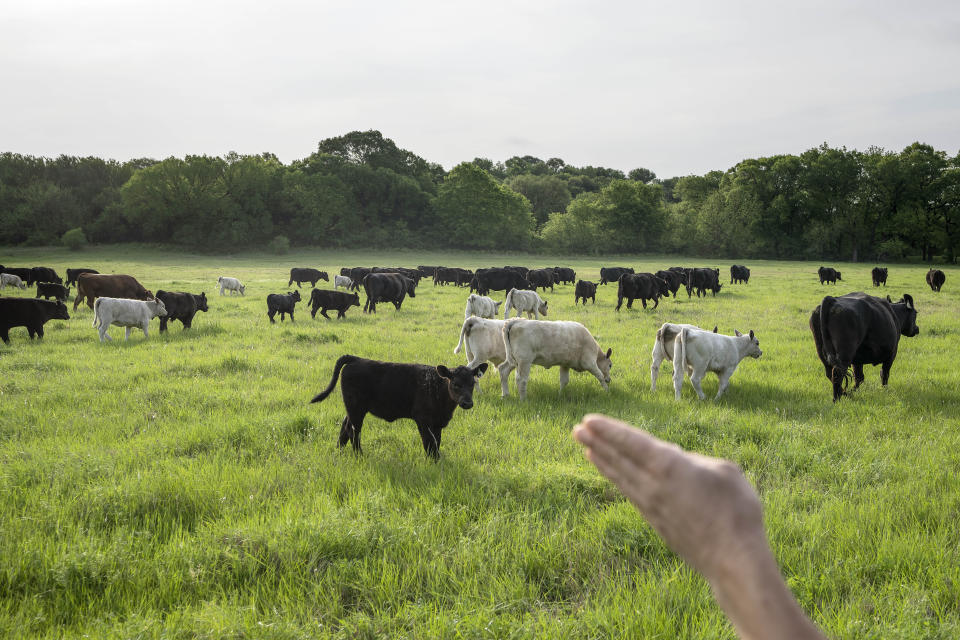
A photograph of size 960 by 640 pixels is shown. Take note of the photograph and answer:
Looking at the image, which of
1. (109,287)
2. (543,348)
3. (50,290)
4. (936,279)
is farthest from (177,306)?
(936,279)

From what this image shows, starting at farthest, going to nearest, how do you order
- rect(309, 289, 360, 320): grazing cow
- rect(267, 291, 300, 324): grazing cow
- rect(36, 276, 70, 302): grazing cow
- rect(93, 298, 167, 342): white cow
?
rect(36, 276, 70, 302): grazing cow < rect(309, 289, 360, 320): grazing cow < rect(267, 291, 300, 324): grazing cow < rect(93, 298, 167, 342): white cow

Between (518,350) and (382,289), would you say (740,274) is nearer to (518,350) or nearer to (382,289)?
(382,289)

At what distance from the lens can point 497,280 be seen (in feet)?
92.2

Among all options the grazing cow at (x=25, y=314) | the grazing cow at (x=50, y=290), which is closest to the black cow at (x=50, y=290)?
the grazing cow at (x=50, y=290)

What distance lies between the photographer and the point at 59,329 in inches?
588

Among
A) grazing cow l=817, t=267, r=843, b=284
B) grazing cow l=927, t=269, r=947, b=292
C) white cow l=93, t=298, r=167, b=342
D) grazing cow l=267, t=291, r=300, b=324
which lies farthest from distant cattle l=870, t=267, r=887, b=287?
white cow l=93, t=298, r=167, b=342

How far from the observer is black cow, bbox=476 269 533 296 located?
2809cm

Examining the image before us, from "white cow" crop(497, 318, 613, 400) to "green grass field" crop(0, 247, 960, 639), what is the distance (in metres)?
0.52

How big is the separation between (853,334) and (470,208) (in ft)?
241

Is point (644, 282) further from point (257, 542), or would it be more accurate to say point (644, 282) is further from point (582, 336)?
point (257, 542)

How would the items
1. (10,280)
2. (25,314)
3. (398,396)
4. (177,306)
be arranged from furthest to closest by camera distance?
(10,280) → (177,306) → (25,314) → (398,396)

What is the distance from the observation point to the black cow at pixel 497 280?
92.2 feet

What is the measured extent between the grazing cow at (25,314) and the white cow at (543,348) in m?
12.9

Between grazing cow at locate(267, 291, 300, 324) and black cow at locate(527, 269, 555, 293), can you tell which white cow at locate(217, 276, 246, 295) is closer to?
grazing cow at locate(267, 291, 300, 324)
